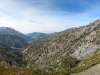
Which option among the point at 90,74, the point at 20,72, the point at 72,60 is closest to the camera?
the point at 90,74

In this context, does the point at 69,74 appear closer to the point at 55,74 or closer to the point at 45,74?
the point at 55,74

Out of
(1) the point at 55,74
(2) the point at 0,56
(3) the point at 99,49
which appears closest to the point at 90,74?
(1) the point at 55,74

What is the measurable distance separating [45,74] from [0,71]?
21.2 metres

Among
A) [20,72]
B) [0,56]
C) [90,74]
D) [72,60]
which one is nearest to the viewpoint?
[90,74]

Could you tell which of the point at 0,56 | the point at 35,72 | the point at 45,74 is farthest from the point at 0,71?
the point at 0,56

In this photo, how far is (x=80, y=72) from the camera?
249 ft

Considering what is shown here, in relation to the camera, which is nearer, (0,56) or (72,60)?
(0,56)

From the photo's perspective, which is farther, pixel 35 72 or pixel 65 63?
pixel 65 63

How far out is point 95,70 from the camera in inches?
2859

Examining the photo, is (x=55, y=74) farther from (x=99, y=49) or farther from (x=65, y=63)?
(x=99, y=49)

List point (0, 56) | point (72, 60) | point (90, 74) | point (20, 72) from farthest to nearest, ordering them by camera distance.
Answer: point (72, 60) < point (0, 56) < point (20, 72) < point (90, 74)

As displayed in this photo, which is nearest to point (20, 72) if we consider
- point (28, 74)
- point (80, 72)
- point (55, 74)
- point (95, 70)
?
point (28, 74)

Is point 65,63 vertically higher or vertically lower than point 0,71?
lower

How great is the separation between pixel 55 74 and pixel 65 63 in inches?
4294
